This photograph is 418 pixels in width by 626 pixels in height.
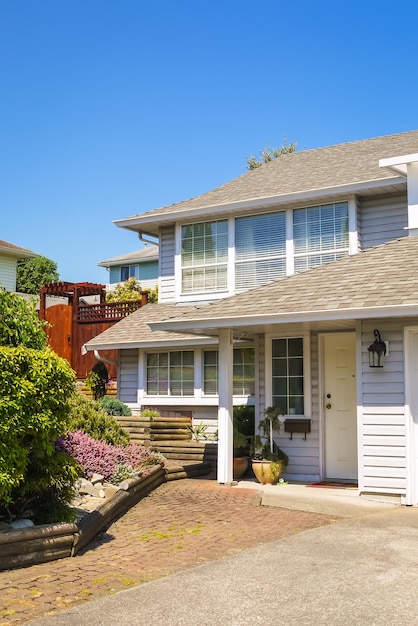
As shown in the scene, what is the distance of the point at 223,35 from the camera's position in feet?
48.5

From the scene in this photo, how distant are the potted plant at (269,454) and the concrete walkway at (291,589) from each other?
391cm

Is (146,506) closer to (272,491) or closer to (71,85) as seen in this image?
(272,491)

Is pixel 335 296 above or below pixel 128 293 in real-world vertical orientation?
below

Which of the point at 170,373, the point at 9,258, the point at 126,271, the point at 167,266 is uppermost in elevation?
the point at 126,271

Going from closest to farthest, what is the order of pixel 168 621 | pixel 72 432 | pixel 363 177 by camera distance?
pixel 168 621, pixel 72 432, pixel 363 177

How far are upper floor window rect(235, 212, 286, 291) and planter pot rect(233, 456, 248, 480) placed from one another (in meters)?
4.14

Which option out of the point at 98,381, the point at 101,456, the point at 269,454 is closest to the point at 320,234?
the point at 269,454

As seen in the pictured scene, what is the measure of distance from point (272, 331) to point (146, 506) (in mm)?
4146

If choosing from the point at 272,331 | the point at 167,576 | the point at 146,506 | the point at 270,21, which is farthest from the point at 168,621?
the point at 270,21

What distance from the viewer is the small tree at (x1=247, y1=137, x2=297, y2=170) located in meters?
37.7

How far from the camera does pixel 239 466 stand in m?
12.1

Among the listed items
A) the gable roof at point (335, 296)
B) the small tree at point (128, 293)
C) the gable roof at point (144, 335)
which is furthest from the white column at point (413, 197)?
the small tree at point (128, 293)

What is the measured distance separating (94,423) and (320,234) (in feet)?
20.3

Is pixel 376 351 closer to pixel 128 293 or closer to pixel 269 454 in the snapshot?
pixel 269 454
